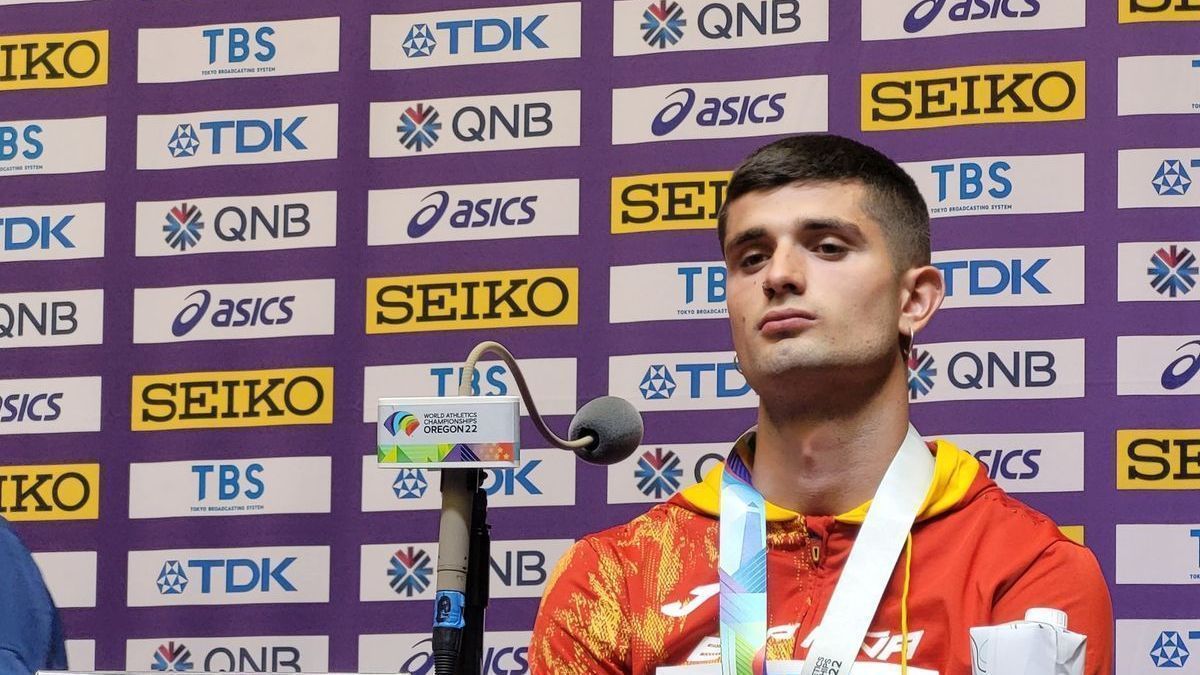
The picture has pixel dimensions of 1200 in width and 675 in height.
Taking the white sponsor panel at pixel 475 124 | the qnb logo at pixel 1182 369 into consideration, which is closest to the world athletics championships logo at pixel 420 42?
the white sponsor panel at pixel 475 124

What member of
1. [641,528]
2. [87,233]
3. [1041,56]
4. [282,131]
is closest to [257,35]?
[282,131]

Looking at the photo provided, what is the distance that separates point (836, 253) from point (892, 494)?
36 cm

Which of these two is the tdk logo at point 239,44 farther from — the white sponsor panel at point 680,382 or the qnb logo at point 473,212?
the white sponsor panel at point 680,382

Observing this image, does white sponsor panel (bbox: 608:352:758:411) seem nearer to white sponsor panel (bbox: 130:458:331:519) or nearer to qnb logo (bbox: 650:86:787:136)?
qnb logo (bbox: 650:86:787:136)

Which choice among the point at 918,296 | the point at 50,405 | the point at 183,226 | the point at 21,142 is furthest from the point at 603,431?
the point at 21,142

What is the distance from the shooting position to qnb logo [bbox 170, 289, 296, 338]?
423 centimetres

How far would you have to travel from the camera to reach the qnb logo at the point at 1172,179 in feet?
12.4

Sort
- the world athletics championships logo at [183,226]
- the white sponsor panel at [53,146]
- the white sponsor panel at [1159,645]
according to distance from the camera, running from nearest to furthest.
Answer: the white sponsor panel at [1159,645] → the world athletics championships logo at [183,226] → the white sponsor panel at [53,146]

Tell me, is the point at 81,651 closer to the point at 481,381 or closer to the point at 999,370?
the point at 481,381

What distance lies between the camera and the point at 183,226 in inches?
170

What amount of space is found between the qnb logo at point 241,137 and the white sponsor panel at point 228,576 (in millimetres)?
994

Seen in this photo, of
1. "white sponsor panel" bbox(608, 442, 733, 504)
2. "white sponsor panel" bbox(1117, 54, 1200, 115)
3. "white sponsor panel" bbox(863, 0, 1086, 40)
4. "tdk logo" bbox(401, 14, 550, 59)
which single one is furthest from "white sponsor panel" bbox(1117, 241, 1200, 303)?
"tdk logo" bbox(401, 14, 550, 59)

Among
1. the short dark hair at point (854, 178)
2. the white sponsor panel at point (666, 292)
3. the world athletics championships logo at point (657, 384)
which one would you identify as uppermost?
the short dark hair at point (854, 178)

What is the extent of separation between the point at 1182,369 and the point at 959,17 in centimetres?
94
